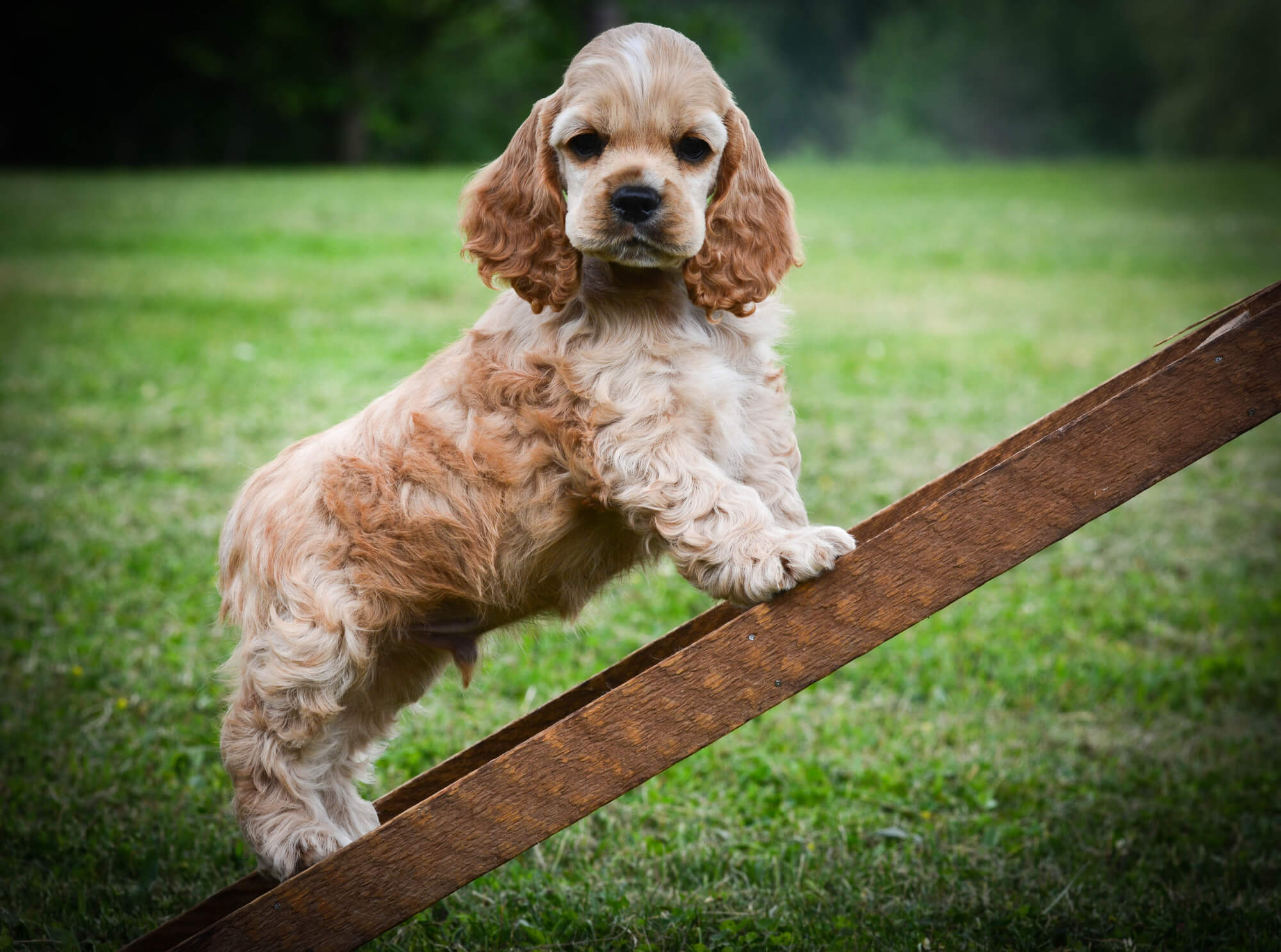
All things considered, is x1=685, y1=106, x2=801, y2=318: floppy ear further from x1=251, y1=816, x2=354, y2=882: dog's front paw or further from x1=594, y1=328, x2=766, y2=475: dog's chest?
x1=251, y1=816, x2=354, y2=882: dog's front paw

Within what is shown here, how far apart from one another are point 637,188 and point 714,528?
2.43ft

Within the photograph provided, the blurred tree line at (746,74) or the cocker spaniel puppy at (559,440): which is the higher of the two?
the blurred tree line at (746,74)

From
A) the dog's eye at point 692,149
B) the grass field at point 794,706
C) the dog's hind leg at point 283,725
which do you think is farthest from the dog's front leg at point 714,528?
the dog's hind leg at point 283,725

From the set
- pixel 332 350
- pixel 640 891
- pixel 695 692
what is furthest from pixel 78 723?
pixel 332 350

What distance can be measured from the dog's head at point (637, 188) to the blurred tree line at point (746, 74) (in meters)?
32.3

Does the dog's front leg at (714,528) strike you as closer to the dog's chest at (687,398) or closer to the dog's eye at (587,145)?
the dog's chest at (687,398)

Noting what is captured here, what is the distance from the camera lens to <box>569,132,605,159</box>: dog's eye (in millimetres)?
2596

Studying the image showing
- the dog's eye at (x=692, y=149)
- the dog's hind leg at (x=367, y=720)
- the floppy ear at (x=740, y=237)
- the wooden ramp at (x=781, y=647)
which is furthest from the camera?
the dog's hind leg at (x=367, y=720)


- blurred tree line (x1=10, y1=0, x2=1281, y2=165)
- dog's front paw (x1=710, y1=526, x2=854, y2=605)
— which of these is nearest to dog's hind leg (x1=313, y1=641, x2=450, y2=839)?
dog's front paw (x1=710, y1=526, x2=854, y2=605)

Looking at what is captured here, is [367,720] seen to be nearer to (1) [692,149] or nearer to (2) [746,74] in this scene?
(1) [692,149]

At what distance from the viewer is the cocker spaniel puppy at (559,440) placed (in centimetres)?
253

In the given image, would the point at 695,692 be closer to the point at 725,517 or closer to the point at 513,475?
the point at 725,517

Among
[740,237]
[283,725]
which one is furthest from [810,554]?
[283,725]

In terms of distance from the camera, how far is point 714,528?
2488 mm
